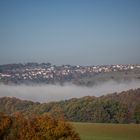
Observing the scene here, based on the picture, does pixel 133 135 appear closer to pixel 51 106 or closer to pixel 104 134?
pixel 104 134

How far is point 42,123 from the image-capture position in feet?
116

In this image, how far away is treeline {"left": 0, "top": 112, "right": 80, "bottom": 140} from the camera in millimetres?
33438

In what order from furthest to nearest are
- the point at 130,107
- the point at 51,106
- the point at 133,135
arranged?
the point at 51,106 → the point at 130,107 → the point at 133,135

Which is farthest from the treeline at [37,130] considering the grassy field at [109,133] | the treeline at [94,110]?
the treeline at [94,110]

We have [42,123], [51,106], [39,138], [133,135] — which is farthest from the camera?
[51,106]

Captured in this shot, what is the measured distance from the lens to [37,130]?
34500 millimetres

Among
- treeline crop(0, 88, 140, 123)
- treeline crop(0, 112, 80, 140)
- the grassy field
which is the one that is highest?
treeline crop(0, 112, 80, 140)

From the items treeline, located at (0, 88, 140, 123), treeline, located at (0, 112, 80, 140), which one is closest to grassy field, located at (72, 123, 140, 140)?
treeline, located at (0, 112, 80, 140)

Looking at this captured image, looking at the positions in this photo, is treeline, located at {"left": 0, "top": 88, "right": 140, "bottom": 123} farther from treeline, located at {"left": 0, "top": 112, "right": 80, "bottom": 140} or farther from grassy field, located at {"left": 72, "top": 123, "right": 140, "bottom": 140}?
treeline, located at {"left": 0, "top": 112, "right": 80, "bottom": 140}

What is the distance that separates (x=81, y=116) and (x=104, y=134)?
129 ft

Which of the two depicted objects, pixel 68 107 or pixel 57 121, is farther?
pixel 68 107

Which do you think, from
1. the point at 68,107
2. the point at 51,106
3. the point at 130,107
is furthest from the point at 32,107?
the point at 130,107

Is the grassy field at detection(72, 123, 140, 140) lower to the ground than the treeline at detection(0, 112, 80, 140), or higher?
lower

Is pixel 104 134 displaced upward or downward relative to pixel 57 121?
downward
